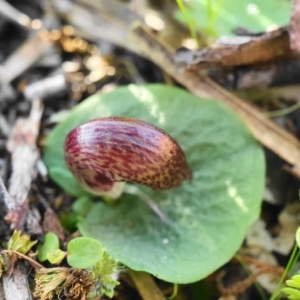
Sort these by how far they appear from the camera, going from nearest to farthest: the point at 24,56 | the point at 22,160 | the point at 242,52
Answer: the point at 22,160 < the point at 242,52 < the point at 24,56

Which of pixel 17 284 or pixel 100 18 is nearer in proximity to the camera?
pixel 17 284

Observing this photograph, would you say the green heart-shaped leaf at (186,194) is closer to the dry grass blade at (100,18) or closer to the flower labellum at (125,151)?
the flower labellum at (125,151)

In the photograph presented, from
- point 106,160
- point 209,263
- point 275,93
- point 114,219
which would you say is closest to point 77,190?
point 114,219

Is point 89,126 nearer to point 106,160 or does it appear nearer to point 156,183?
point 106,160

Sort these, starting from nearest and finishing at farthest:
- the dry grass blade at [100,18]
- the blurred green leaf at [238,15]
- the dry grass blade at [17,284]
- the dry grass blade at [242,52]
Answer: the dry grass blade at [17,284] → the dry grass blade at [242,52] → the blurred green leaf at [238,15] → the dry grass blade at [100,18]

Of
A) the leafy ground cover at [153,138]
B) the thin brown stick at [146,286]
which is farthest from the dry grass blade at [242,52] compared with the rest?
the thin brown stick at [146,286]

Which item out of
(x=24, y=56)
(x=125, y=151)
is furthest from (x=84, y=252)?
(x=24, y=56)

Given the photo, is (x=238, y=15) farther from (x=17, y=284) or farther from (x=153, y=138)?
(x=17, y=284)
